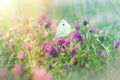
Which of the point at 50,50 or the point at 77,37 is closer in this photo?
the point at 50,50

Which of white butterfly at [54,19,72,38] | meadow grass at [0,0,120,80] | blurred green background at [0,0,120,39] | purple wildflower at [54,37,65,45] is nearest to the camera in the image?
meadow grass at [0,0,120,80]

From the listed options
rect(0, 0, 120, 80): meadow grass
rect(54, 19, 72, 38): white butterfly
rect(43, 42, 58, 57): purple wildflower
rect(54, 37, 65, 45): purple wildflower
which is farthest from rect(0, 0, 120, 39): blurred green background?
rect(43, 42, 58, 57): purple wildflower

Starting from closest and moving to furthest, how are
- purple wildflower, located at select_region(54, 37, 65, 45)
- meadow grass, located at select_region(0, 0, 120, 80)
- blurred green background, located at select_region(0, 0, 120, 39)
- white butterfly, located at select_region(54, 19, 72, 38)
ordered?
meadow grass, located at select_region(0, 0, 120, 80) < purple wildflower, located at select_region(54, 37, 65, 45) < white butterfly, located at select_region(54, 19, 72, 38) < blurred green background, located at select_region(0, 0, 120, 39)

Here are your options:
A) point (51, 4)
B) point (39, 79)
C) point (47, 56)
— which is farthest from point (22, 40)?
point (51, 4)

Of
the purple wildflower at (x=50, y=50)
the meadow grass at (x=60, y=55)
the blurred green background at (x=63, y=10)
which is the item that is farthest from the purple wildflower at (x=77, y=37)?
the blurred green background at (x=63, y=10)

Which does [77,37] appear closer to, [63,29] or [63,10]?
[63,29]

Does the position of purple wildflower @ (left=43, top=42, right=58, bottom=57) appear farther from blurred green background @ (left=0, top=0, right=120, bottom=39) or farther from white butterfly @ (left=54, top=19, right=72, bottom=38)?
blurred green background @ (left=0, top=0, right=120, bottom=39)

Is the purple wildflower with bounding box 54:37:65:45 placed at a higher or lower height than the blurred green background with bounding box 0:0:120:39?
lower

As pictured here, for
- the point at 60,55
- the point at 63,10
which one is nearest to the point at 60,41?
the point at 60,55

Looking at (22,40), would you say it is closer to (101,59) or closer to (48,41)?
(48,41)

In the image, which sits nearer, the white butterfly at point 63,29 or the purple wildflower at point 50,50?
the purple wildflower at point 50,50

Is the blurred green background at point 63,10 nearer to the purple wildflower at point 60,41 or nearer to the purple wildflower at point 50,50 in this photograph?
the purple wildflower at point 60,41
